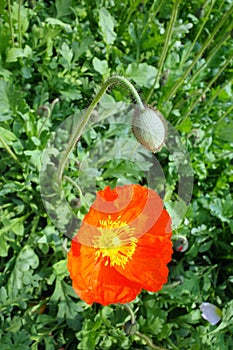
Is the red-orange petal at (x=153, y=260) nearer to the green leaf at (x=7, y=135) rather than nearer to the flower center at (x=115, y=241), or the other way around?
the flower center at (x=115, y=241)

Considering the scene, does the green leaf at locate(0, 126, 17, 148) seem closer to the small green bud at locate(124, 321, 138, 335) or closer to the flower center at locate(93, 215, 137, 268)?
the flower center at locate(93, 215, 137, 268)

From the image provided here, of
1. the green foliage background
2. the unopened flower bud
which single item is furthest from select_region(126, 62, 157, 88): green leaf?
the unopened flower bud

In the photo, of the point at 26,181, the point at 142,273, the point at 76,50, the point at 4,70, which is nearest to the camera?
the point at 142,273

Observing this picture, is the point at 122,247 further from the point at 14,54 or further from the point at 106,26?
the point at 106,26

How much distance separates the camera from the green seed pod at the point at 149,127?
126 cm

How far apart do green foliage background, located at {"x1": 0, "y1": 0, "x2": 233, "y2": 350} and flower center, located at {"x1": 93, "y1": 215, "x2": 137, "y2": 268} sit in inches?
12.4

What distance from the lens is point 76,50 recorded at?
2.21 metres

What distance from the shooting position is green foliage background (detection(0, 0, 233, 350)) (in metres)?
1.88

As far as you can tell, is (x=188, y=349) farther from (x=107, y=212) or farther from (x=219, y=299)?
(x=107, y=212)

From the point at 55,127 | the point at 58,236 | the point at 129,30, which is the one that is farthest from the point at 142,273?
the point at 129,30

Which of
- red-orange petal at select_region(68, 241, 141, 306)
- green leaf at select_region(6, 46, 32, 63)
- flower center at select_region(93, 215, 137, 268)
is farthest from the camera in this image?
green leaf at select_region(6, 46, 32, 63)

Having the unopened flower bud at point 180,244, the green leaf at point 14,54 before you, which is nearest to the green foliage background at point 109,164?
the green leaf at point 14,54

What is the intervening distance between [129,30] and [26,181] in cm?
83

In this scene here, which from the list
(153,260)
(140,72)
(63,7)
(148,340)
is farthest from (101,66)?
(148,340)
